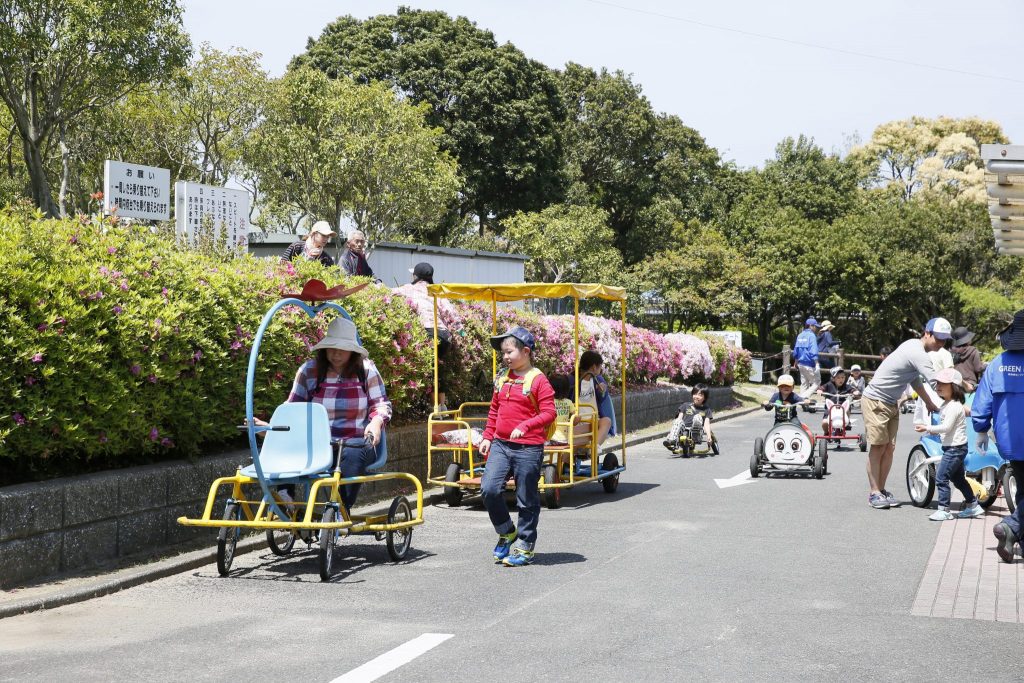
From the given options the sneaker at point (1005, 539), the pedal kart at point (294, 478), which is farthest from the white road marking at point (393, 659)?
the sneaker at point (1005, 539)

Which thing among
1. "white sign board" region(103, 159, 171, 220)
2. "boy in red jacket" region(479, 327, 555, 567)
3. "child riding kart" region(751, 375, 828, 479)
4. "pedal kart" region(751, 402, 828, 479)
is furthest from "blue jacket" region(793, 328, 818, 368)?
"boy in red jacket" region(479, 327, 555, 567)

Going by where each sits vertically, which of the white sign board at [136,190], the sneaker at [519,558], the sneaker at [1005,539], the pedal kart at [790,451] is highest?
the white sign board at [136,190]

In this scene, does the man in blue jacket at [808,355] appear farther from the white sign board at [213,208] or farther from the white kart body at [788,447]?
the white sign board at [213,208]

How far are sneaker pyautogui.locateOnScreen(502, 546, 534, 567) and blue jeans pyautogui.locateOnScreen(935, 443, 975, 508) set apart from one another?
4852mm

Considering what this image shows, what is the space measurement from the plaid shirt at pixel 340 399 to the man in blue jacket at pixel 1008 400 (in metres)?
4.47

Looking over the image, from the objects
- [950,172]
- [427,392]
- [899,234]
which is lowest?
[427,392]

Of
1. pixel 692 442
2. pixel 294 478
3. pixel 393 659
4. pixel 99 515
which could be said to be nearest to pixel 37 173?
pixel 692 442

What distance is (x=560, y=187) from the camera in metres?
50.4

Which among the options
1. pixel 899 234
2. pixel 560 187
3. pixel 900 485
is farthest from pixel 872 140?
pixel 900 485

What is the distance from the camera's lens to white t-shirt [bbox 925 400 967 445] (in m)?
11.2

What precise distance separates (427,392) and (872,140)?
66.8 m

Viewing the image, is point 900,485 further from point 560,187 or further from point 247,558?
point 560,187

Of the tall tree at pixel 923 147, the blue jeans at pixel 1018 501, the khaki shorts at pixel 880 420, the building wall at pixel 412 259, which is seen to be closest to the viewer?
the blue jeans at pixel 1018 501

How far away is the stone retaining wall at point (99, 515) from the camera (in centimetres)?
737
